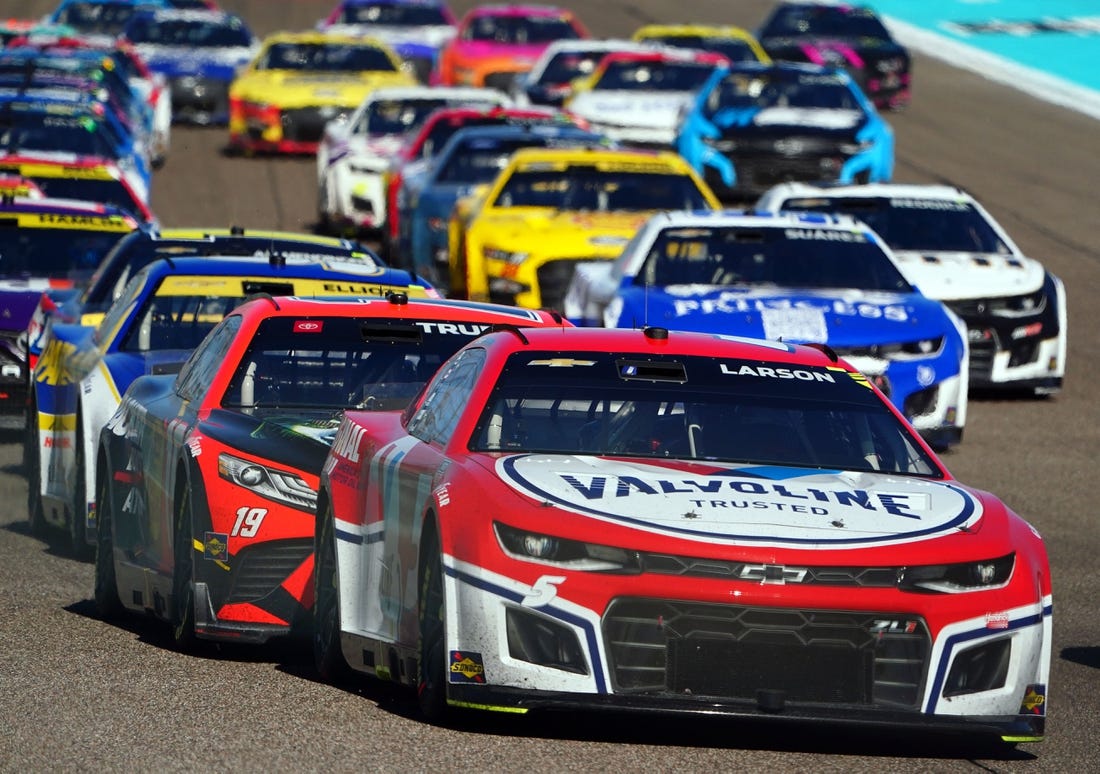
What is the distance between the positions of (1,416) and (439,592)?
9264mm

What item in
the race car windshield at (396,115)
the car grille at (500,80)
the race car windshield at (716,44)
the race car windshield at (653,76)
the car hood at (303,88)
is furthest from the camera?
the race car windshield at (716,44)

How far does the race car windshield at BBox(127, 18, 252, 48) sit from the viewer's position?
35.7 meters

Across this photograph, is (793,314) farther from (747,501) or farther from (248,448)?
(747,501)


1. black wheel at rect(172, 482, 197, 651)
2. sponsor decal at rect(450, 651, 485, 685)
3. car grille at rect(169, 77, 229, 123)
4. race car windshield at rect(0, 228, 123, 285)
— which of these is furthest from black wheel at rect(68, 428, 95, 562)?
car grille at rect(169, 77, 229, 123)

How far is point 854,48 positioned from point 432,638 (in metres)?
29.0

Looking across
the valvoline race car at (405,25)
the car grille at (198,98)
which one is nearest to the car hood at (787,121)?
the car grille at (198,98)

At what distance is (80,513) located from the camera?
11.7 meters

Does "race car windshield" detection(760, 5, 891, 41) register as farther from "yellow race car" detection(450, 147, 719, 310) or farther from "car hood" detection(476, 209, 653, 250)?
"car hood" detection(476, 209, 653, 250)

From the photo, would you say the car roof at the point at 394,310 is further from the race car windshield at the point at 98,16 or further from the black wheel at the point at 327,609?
the race car windshield at the point at 98,16

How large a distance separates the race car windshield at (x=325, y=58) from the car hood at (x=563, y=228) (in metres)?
13.1

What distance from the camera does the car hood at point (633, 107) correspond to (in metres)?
28.4

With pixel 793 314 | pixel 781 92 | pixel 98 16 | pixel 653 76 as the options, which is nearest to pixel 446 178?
pixel 781 92

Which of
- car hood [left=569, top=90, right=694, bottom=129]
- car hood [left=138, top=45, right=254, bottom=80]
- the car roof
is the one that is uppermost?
the car roof

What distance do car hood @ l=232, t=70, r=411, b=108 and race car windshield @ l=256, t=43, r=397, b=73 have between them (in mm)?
1031
